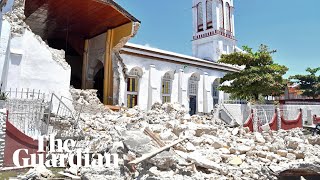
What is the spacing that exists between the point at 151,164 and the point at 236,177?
2086mm

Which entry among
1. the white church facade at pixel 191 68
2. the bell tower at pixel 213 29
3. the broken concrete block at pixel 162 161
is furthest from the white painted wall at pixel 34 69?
the bell tower at pixel 213 29

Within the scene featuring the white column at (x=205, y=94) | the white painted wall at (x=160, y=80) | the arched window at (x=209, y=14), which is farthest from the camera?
the arched window at (x=209, y=14)

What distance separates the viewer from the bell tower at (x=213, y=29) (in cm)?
3512

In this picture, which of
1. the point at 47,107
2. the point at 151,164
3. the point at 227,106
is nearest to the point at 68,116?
the point at 47,107

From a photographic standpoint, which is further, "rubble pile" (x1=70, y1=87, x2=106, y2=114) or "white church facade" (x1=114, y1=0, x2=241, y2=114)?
"white church facade" (x1=114, y1=0, x2=241, y2=114)

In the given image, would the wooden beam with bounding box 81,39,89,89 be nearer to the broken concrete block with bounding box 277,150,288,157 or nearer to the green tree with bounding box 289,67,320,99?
the broken concrete block with bounding box 277,150,288,157

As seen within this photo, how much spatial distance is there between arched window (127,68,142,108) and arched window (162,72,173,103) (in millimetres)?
3121

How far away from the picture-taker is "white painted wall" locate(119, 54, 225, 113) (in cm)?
2334

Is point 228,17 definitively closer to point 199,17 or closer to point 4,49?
point 199,17

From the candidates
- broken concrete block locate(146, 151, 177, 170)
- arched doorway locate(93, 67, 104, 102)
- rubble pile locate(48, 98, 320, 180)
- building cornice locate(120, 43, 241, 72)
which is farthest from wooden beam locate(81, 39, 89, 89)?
broken concrete block locate(146, 151, 177, 170)

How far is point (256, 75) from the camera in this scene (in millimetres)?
17406

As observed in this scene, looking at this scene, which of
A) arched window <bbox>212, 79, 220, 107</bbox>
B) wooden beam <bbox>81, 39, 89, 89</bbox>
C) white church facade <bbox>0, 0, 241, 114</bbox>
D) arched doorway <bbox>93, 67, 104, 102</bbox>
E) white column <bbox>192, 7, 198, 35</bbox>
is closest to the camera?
white church facade <bbox>0, 0, 241, 114</bbox>

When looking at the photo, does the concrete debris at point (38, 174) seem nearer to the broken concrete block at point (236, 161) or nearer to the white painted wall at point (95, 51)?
the broken concrete block at point (236, 161)

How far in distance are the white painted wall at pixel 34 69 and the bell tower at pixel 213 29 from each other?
24.6 m
